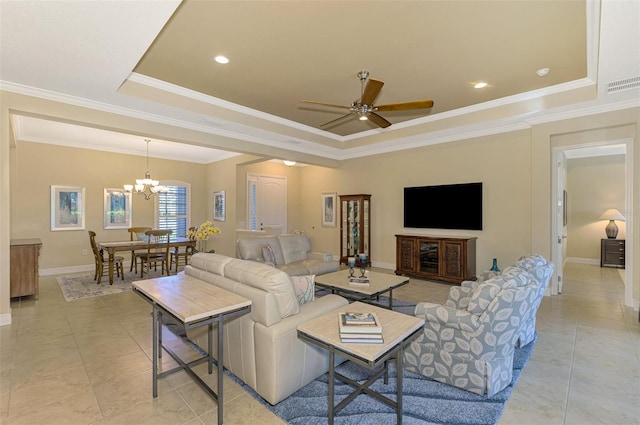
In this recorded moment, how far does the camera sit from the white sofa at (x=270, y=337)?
6.88ft

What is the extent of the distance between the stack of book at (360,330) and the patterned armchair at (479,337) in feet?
2.74

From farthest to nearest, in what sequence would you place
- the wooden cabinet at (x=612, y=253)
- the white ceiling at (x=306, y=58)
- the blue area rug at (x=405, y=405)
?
the wooden cabinet at (x=612, y=253) < the white ceiling at (x=306, y=58) < the blue area rug at (x=405, y=405)

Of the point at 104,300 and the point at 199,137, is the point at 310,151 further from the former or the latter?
the point at 104,300

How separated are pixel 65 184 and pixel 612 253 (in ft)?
41.8

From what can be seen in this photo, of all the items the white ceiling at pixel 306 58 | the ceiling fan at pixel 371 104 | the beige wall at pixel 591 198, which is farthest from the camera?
the beige wall at pixel 591 198

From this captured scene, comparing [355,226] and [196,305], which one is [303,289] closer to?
[196,305]

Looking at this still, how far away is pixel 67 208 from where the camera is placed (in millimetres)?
A: 6742

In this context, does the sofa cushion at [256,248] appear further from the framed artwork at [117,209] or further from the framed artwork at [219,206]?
the framed artwork at [117,209]

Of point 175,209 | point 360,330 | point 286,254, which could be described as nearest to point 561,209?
point 286,254

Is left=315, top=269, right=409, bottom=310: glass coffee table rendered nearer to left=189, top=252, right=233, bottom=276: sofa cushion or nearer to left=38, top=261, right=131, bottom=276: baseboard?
left=189, top=252, right=233, bottom=276: sofa cushion

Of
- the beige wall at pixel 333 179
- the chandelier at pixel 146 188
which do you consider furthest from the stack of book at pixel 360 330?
the chandelier at pixel 146 188

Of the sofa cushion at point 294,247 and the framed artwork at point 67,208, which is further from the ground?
the framed artwork at point 67,208

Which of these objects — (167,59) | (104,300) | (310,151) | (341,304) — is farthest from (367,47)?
(104,300)

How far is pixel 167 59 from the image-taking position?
11.2ft
